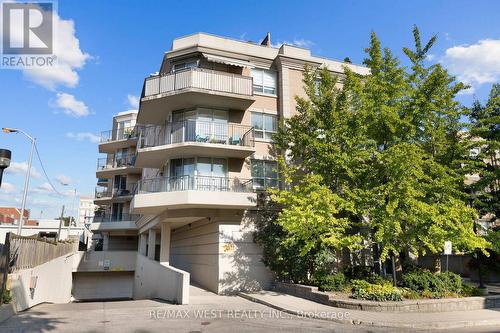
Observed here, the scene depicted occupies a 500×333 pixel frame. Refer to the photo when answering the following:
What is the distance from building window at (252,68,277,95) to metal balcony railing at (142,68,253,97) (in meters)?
1.91

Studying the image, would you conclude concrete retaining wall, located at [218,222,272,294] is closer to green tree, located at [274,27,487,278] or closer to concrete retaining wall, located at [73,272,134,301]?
green tree, located at [274,27,487,278]

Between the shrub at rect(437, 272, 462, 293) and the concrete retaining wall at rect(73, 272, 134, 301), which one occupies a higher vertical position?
the shrub at rect(437, 272, 462, 293)

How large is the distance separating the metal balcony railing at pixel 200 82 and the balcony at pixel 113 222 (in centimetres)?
2330

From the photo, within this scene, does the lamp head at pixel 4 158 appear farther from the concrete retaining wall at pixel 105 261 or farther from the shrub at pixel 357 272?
the concrete retaining wall at pixel 105 261

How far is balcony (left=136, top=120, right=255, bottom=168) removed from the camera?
18.1m

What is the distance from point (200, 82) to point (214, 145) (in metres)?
3.39

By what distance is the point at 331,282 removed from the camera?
1498 centimetres

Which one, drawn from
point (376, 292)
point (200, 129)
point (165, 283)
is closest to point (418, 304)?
point (376, 292)

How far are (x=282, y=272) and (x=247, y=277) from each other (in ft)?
6.67

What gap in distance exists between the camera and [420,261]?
25.5m

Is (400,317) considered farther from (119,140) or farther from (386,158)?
(119,140)

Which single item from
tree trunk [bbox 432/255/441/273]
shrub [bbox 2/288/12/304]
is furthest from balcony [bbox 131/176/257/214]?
tree trunk [bbox 432/255/441/273]

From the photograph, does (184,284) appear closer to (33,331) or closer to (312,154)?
(33,331)

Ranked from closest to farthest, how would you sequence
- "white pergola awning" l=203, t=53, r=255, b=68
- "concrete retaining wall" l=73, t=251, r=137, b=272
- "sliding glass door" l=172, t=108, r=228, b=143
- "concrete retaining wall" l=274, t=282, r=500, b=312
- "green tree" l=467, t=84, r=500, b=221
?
"concrete retaining wall" l=274, t=282, r=500, b=312, "green tree" l=467, t=84, r=500, b=221, "sliding glass door" l=172, t=108, r=228, b=143, "white pergola awning" l=203, t=53, r=255, b=68, "concrete retaining wall" l=73, t=251, r=137, b=272
